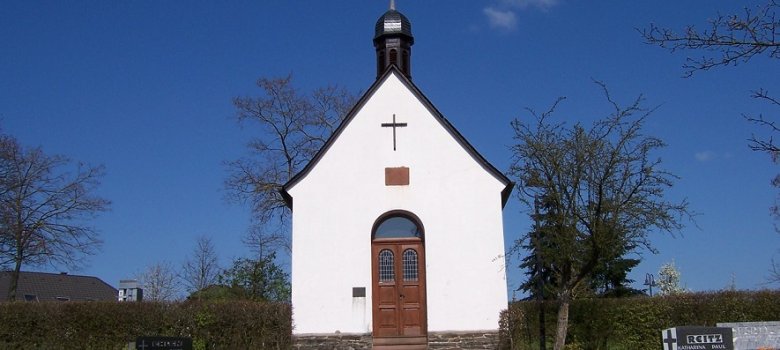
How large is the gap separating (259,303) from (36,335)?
5525mm

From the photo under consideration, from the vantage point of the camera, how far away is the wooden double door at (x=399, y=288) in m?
18.7

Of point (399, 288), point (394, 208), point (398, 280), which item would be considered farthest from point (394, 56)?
point (399, 288)

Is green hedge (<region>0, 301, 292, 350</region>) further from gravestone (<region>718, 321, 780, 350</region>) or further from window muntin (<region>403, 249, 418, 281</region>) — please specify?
gravestone (<region>718, 321, 780, 350</region>)

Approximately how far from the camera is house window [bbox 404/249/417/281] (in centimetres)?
1911

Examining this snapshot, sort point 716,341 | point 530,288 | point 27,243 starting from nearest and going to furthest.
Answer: point 716,341, point 27,243, point 530,288

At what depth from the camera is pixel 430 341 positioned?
60.2ft

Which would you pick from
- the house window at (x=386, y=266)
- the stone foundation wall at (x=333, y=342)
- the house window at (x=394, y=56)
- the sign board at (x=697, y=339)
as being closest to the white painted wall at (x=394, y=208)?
the stone foundation wall at (x=333, y=342)

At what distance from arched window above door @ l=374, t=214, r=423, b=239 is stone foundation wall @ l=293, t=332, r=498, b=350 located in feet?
8.64

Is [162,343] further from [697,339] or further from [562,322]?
[697,339]

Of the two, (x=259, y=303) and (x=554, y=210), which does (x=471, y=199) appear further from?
(x=259, y=303)

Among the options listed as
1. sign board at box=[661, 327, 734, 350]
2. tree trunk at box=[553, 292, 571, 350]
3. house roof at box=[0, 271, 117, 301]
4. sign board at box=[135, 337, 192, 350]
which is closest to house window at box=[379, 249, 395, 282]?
tree trunk at box=[553, 292, 571, 350]

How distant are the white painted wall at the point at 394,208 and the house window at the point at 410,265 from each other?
1.61 feet

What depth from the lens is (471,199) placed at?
63.2 feet

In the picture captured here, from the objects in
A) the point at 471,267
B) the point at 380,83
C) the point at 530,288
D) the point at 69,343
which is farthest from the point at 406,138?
the point at 530,288
